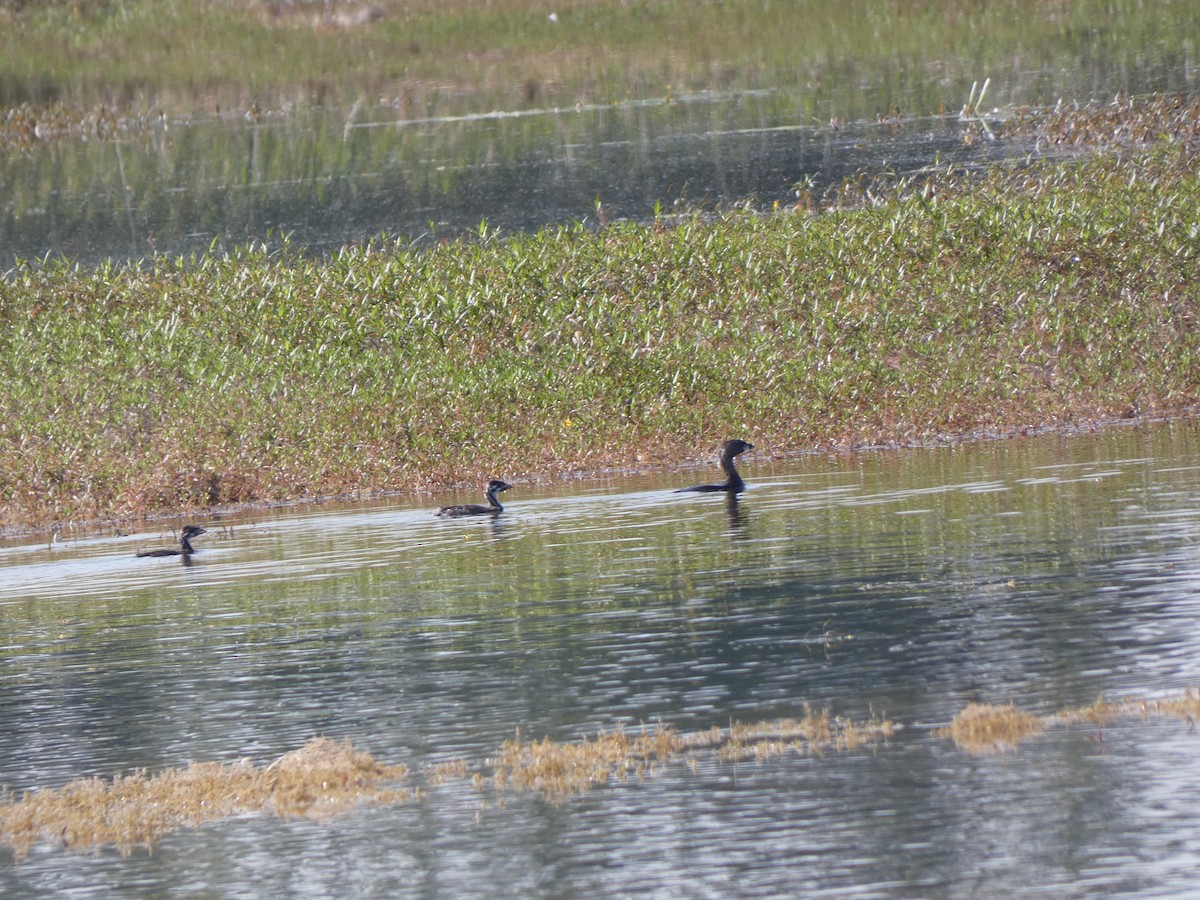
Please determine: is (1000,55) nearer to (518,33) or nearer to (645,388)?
(518,33)

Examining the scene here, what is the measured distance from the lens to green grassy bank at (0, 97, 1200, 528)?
25.6 m

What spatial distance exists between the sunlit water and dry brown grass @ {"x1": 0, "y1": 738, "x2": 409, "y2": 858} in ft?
0.65

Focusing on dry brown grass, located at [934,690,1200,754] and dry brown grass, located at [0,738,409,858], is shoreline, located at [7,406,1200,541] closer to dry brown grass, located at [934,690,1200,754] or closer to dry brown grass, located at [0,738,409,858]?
dry brown grass, located at [0,738,409,858]

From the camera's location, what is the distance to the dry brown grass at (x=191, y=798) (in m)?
10.4

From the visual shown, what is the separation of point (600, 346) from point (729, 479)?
673 centimetres

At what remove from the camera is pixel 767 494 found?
2156cm

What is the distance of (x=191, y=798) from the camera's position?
10680mm

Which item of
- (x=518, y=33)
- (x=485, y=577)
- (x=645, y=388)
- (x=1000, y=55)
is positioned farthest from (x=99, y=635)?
(x=518, y=33)

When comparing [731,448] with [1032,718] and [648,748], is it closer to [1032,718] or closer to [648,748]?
[648,748]

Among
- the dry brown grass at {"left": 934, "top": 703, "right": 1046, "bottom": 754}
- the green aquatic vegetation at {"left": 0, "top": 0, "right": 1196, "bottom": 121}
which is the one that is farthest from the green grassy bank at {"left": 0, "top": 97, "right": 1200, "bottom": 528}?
the green aquatic vegetation at {"left": 0, "top": 0, "right": 1196, "bottom": 121}

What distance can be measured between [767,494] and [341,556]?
467 cm

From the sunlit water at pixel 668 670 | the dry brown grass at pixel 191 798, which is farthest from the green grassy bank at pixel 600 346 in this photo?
the dry brown grass at pixel 191 798

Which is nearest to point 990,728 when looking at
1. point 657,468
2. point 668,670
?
point 668,670

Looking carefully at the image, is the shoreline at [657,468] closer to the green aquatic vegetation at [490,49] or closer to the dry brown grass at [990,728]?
the dry brown grass at [990,728]
